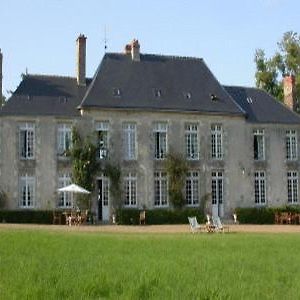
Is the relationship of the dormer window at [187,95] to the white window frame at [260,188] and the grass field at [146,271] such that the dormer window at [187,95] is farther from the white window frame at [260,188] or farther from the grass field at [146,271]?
the grass field at [146,271]

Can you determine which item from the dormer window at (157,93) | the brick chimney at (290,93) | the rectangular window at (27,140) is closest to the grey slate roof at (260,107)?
the brick chimney at (290,93)

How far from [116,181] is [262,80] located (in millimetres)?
18574

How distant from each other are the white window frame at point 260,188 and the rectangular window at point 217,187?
1.96m

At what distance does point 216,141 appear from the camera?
99.7ft

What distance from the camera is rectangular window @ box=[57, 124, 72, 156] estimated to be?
27.9m

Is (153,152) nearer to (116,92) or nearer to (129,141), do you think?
(129,141)

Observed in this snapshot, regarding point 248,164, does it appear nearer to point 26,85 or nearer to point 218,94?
point 218,94

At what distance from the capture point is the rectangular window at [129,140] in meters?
28.9

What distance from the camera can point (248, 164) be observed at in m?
30.8

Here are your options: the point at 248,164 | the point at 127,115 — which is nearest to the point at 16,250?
the point at 127,115

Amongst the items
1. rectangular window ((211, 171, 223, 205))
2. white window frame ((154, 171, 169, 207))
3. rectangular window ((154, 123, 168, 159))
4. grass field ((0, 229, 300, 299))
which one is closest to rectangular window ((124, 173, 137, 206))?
white window frame ((154, 171, 169, 207))

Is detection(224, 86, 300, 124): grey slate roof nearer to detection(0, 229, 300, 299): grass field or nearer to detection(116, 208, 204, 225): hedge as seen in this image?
detection(116, 208, 204, 225): hedge

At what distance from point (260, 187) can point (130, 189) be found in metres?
6.90

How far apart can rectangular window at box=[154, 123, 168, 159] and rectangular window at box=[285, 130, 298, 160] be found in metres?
6.82
